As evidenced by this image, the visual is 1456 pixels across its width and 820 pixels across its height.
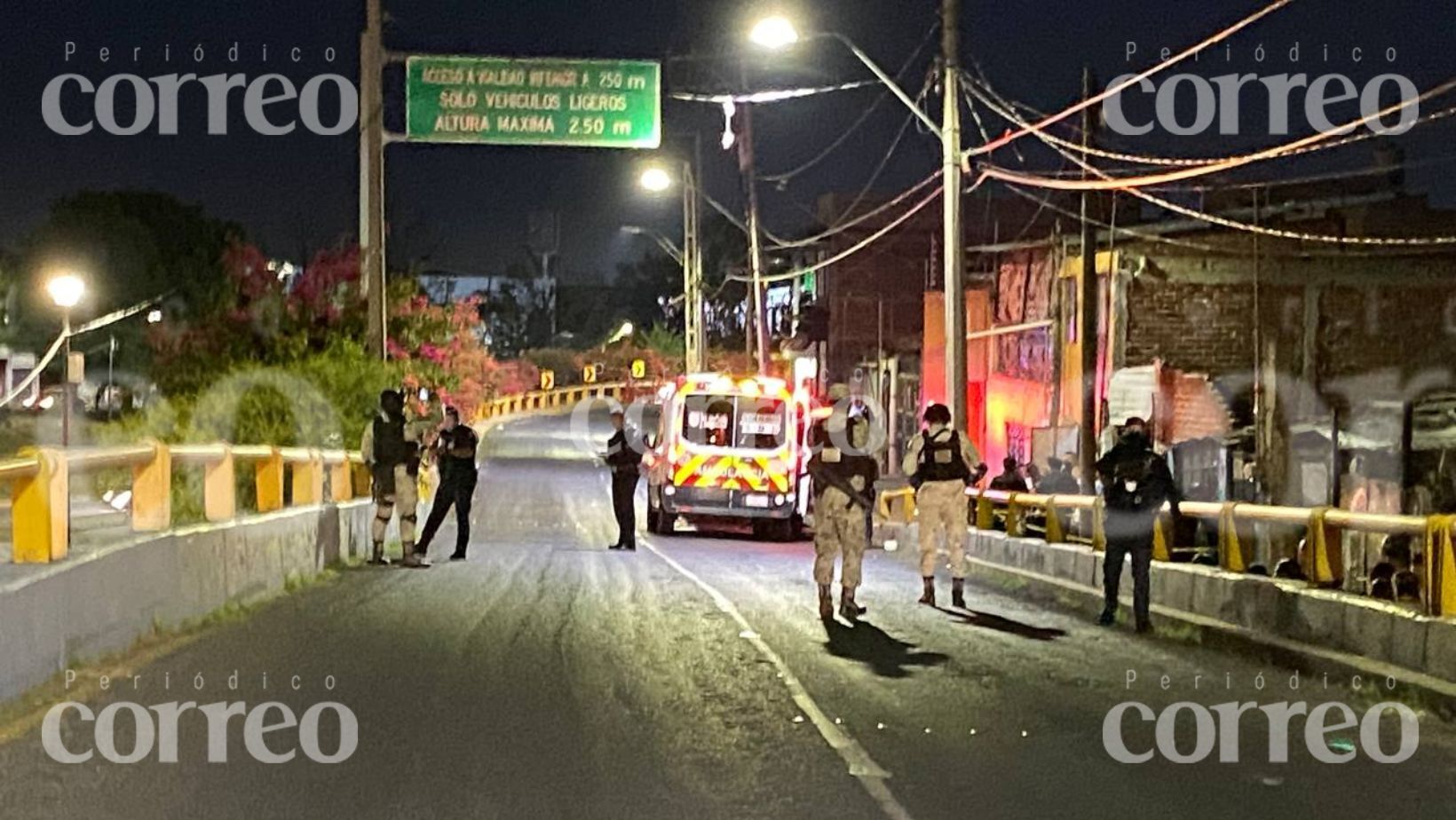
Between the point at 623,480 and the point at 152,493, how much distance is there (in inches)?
415

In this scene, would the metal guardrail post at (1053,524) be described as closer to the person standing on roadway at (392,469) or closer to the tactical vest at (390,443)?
the person standing on roadway at (392,469)

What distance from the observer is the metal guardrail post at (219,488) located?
14383 millimetres

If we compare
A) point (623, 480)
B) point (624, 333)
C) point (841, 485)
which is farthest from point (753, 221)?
point (624, 333)

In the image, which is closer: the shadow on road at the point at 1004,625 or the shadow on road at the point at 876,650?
the shadow on road at the point at 876,650

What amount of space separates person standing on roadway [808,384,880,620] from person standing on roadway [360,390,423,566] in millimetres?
5467

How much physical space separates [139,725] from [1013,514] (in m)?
12.7

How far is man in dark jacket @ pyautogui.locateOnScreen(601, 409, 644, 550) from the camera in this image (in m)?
22.7

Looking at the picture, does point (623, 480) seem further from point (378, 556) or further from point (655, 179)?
point (655, 179)

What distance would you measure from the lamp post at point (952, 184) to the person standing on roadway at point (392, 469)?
20.0 ft

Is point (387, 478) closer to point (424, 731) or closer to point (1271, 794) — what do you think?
point (424, 731)

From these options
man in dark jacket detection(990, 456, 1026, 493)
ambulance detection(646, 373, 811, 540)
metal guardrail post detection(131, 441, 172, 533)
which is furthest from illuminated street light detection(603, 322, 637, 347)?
metal guardrail post detection(131, 441, 172, 533)

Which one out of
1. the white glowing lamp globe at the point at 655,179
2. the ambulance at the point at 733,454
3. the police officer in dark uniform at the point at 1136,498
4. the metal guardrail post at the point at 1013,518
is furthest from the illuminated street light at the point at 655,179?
the police officer in dark uniform at the point at 1136,498

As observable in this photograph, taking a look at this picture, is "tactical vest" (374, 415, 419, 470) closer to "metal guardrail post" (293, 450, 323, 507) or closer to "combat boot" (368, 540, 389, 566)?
"metal guardrail post" (293, 450, 323, 507)

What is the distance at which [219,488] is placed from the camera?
1445 cm
